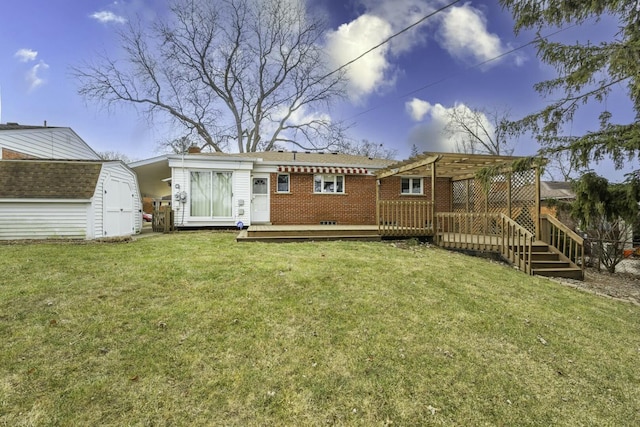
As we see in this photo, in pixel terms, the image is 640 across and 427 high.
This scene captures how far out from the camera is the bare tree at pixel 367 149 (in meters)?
28.4

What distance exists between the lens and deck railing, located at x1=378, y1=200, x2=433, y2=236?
415 inches

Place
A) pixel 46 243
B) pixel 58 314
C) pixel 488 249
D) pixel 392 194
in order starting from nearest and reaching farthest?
pixel 58 314, pixel 46 243, pixel 488 249, pixel 392 194

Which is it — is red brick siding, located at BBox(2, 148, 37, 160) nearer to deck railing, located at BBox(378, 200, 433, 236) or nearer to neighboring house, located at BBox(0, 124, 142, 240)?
neighboring house, located at BBox(0, 124, 142, 240)

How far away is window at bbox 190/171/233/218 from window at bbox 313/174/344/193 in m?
3.81

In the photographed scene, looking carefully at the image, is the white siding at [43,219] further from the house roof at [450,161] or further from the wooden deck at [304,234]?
the house roof at [450,161]

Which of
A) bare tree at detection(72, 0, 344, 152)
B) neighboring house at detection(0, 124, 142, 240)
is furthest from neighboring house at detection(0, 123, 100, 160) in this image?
bare tree at detection(72, 0, 344, 152)

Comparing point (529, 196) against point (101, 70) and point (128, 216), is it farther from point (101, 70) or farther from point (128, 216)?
point (101, 70)

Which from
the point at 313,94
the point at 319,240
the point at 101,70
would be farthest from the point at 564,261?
the point at 101,70

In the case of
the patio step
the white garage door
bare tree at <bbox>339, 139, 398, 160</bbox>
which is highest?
bare tree at <bbox>339, 139, 398, 160</bbox>

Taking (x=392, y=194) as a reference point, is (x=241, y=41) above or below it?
above

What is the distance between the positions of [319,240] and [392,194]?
615cm

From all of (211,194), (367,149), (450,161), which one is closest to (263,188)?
(211,194)

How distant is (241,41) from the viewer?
2606 centimetres

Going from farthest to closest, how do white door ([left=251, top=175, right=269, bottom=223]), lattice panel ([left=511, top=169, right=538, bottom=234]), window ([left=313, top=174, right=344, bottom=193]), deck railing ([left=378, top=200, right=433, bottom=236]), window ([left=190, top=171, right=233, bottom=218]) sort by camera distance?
1. window ([left=313, top=174, right=344, bottom=193])
2. white door ([left=251, top=175, right=269, bottom=223])
3. window ([left=190, top=171, right=233, bottom=218])
4. lattice panel ([left=511, top=169, right=538, bottom=234])
5. deck railing ([left=378, top=200, right=433, bottom=236])
